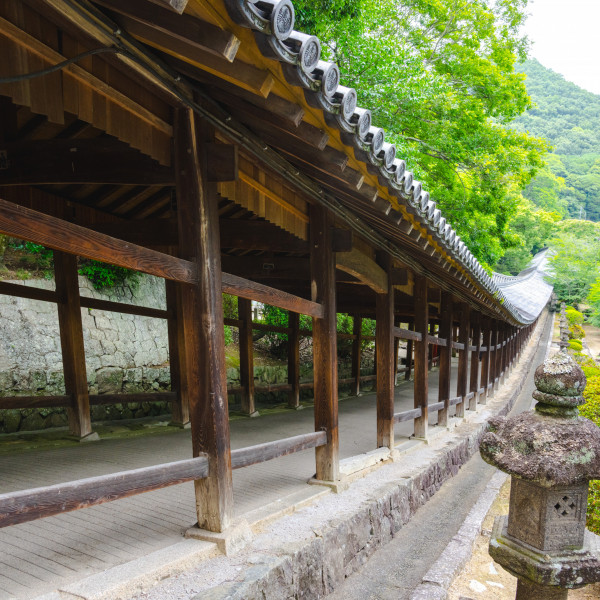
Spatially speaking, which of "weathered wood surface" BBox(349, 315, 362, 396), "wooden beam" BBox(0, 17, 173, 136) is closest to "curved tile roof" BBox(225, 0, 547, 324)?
"wooden beam" BBox(0, 17, 173, 136)

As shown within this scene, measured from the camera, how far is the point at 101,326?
9.69 metres

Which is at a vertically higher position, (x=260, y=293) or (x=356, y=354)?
(x=260, y=293)

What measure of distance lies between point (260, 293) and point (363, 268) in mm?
2256

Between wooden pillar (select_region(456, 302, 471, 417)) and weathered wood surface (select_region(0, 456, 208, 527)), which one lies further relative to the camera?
wooden pillar (select_region(456, 302, 471, 417))

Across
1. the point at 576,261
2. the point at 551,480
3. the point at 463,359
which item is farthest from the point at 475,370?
the point at 576,261

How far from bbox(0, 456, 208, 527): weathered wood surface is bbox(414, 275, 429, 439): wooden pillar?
5.51 metres

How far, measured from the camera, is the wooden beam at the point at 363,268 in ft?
17.5

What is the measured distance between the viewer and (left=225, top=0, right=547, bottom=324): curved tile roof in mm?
1885

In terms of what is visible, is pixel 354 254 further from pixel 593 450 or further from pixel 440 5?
pixel 440 5

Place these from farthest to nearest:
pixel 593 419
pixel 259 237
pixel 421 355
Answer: pixel 421 355 < pixel 593 419 < pixel 259 237

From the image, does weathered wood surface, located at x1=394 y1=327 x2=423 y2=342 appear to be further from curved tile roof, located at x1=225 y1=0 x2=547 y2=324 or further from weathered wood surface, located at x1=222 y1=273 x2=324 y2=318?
curved tile roof, located at x1=225 y1=0 x2=547 y2=324

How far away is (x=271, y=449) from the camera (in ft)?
13.5

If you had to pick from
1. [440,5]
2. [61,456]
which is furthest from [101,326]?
[440,5]

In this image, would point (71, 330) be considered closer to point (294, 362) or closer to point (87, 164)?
point (87, 164)
